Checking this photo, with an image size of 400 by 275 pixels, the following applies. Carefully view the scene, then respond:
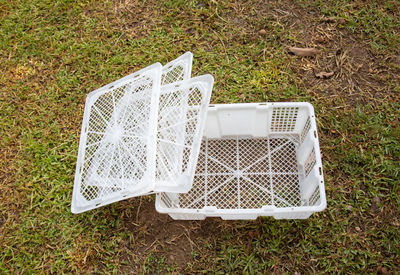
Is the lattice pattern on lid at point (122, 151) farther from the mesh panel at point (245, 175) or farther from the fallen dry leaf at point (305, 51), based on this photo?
the fallen dry leaf at point (305, 51)

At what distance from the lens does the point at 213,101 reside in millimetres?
2197

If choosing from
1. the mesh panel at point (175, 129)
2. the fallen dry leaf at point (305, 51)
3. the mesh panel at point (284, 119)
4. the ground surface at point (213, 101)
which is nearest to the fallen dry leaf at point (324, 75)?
the ground surface at point (213, 101)

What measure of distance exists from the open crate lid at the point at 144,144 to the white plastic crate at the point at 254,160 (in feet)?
0.72

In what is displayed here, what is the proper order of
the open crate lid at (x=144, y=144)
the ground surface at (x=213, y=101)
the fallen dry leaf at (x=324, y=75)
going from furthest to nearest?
the fallen dry leaf at (x=324, y=75), the ground surface at (x=213, y=101), the open crate lid at (x=144, y=144)

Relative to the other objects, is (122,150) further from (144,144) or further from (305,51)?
(305,51)

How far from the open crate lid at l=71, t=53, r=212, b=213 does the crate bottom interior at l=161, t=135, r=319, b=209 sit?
0.32m

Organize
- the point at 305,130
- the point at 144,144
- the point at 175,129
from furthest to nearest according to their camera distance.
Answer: the point at 305,130 < the point at 175,129 < the point at 144,144

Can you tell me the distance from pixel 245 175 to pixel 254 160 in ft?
0.35

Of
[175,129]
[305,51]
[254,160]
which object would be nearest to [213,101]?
[254,160]

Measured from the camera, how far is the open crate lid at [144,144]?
4.96 feet

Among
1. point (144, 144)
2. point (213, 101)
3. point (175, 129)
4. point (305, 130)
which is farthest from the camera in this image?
point (213, 101)

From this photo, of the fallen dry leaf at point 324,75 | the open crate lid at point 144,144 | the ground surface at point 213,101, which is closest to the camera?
the open crate lid at point 144,144

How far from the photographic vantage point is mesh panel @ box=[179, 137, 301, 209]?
1.89 m

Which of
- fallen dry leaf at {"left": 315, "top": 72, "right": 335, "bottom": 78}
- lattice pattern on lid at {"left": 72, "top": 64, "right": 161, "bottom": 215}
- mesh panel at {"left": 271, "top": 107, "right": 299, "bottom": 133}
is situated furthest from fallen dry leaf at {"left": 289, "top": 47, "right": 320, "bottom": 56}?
lattice pattern on lid at {"left": 72, "top": 64, "right": 161, "bottom": 215}
